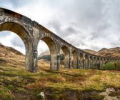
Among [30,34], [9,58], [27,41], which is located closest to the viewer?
[30,34]

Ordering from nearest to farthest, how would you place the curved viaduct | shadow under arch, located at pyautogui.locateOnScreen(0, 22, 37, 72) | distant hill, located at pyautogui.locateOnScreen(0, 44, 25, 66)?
1. the curved viaduct
2. shadow under arch, located at pyautogui.locateOnScreen(0, 22, 37, 72)
3. distant hill, located at pyautogui.locateOnScreen(0, 44, 25, 66)

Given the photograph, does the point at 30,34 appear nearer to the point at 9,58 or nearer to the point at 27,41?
the point at 27,41

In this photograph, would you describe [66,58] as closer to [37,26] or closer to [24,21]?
[37,26]

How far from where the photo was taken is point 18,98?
6.27 meters

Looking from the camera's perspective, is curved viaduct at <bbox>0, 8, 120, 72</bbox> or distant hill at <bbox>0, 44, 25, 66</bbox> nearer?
curved viaduct at <bbox>0, 8, 120, 72</bbox>

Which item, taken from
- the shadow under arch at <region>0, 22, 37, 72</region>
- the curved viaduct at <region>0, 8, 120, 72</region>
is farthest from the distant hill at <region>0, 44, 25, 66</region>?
the shadow under arch at <region>0, 22, 37, 72</region>

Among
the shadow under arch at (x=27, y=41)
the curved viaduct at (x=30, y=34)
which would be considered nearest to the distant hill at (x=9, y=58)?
the curved viaduct at (x=30, y=34)

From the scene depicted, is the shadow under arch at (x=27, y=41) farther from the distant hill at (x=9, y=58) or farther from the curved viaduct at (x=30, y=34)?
the distant hill at (x=9, y=58)


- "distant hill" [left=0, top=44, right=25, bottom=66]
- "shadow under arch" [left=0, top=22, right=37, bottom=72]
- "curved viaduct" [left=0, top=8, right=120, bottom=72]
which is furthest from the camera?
"distant hill" [left=0, top=44, right=25, bottom=66]

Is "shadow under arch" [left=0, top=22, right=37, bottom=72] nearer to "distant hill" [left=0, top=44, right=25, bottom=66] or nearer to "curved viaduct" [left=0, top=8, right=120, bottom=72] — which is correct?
"curved viaduct" [left=0, top=8, right=120, bottom=72]

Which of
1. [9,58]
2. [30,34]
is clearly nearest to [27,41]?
[30,34]

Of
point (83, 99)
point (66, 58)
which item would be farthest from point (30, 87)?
point (66, 58)

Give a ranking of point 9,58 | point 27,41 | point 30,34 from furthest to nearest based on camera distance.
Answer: point 9,58
point 27,41
point 30,34

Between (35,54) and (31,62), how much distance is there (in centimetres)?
118
